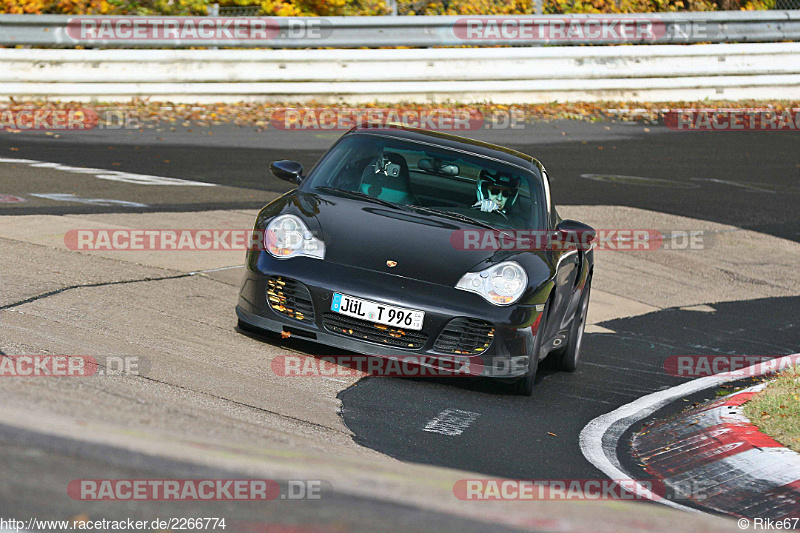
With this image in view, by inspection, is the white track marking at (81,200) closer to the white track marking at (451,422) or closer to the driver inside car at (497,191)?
the driver inside car at (497,191)

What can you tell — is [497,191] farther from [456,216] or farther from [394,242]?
[394,242]

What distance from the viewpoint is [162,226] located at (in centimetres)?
1098

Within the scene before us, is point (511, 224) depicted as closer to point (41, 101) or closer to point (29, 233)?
point (29, 233)

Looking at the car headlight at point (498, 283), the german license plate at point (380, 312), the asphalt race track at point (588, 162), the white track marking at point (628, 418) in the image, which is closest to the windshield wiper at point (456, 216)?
the car headlight at point (498, 283)

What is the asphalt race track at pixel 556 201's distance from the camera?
5.52 meters

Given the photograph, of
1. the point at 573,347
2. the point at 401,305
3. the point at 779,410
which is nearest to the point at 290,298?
the point at 401,305

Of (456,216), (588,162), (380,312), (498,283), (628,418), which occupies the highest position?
(456,216)

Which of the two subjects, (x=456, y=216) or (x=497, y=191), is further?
(x=497, y=191)

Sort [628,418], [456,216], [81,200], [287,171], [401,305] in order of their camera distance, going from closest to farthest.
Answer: [401,305]
[628,418]
[456,216]
[287,171]
[81,200]

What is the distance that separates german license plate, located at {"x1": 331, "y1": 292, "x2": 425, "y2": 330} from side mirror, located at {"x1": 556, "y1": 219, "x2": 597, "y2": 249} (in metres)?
1.63

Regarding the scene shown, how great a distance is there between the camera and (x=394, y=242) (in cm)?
727

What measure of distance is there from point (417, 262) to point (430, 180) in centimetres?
128

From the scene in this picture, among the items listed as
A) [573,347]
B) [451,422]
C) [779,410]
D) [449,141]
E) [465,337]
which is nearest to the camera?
[451,422]

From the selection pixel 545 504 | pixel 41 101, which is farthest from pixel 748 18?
pixel 545 504
